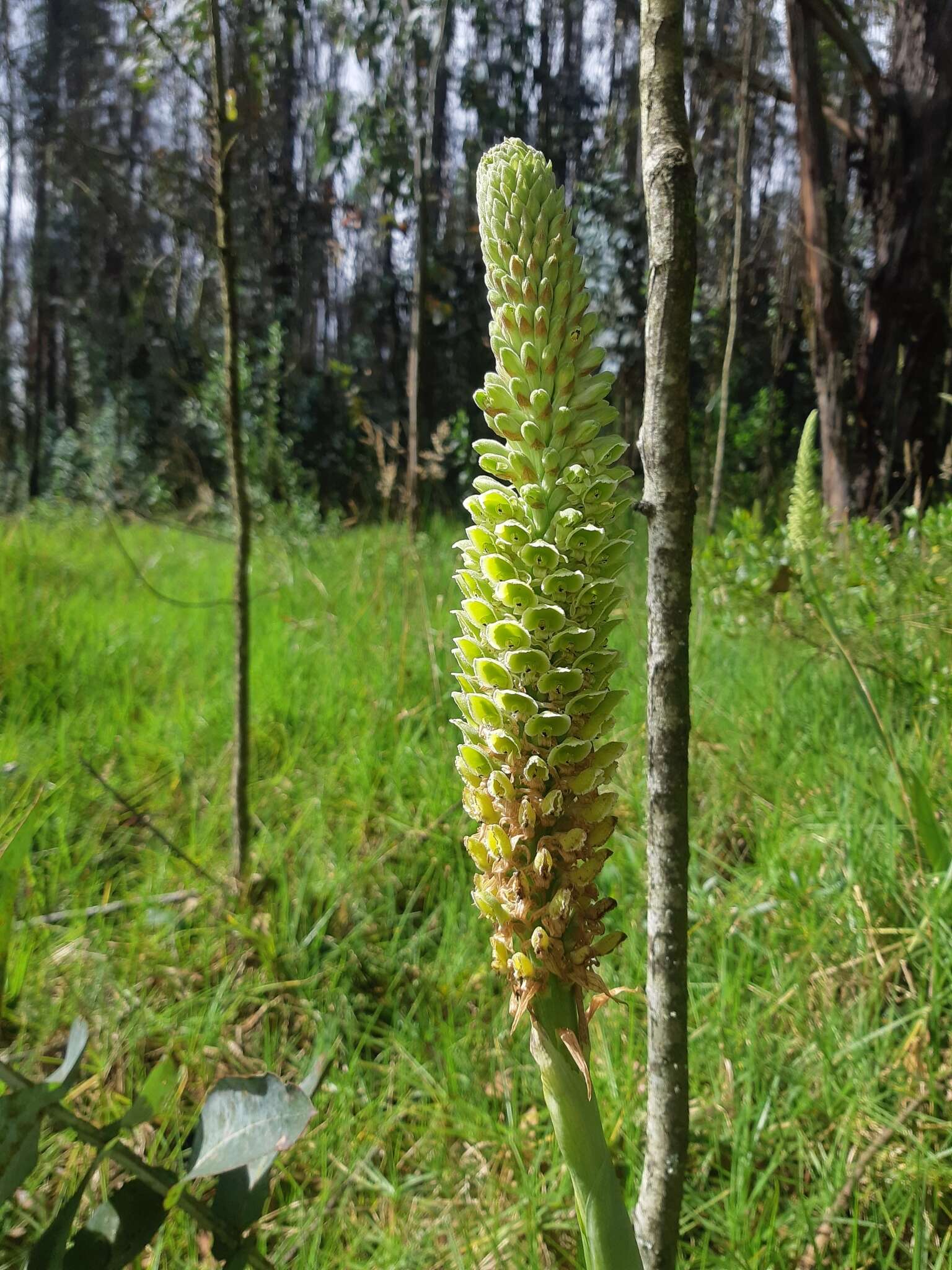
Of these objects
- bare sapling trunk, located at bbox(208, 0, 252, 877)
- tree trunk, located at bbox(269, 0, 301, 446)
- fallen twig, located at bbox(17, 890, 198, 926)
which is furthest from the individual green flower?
tree trunk, located at bbox(269, 0, 301, 446)

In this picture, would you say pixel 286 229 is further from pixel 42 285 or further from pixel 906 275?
pixel 906 275

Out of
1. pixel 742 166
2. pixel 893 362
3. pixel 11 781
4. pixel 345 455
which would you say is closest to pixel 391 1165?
pixel 11 781

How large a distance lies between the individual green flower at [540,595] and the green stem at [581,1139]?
0.13 feet

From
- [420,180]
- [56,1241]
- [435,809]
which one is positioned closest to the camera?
[56,1241]

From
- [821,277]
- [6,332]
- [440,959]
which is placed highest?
[6,332]

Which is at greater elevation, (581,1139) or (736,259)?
(736,259)

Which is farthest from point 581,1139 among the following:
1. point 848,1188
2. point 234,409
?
point 234,409

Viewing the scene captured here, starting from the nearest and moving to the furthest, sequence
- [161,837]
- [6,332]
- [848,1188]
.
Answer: [848,1188] < [161,837] < [6,332]

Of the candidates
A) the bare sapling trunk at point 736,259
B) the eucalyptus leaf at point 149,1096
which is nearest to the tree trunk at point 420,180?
the bare sapling trunk at point 736,259

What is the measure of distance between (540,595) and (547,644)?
0.04 m

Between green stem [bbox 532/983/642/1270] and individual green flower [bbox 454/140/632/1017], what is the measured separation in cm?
4

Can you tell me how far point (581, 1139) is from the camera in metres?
0.71

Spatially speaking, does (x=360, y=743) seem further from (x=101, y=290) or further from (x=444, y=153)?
(x=101, y=290)

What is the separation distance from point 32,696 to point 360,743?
1.40 metres
